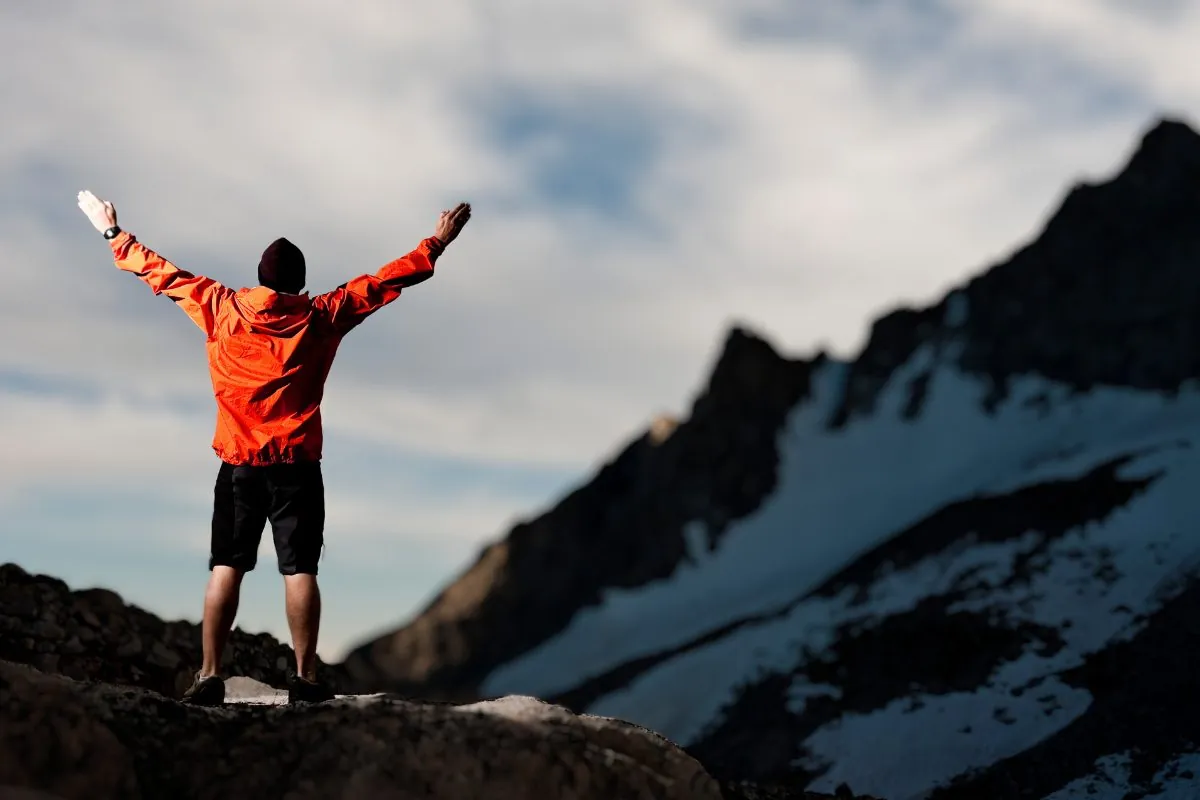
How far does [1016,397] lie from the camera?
46750 mm

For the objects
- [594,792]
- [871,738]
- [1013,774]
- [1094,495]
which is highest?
[1094,495]

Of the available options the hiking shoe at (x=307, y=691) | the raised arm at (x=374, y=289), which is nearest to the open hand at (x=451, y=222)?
the raised arm at (x=374, y=289)

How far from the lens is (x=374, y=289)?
708 centimetres

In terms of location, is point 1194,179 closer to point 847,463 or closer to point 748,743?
point 847,463

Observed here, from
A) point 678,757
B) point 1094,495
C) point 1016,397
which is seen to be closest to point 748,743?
point 1094,495

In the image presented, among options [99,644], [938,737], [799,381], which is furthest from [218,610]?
[799,381]

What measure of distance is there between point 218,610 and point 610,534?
198 ft

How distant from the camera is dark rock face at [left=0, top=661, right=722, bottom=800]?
5.43 meters

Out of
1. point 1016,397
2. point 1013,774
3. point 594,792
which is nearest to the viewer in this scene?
point 594,792

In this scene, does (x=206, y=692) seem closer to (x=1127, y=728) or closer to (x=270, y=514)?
(x=270, y=514)

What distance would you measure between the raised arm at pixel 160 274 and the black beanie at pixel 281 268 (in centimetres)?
27

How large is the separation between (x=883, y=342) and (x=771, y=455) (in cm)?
766

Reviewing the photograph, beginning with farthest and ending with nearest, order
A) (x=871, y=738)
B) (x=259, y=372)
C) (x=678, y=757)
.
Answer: (x=871, y=738) → (x=259, y=372) → (x=678, y=757)

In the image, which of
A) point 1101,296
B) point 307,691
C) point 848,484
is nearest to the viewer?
point 307,691
